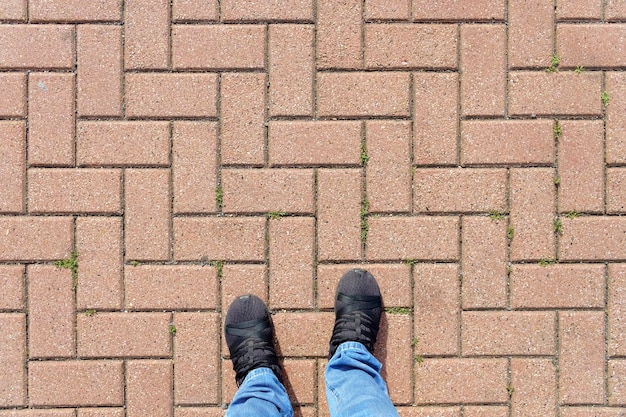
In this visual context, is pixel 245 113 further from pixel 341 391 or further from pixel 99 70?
pixel 341 391

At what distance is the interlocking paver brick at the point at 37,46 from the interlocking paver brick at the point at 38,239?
2.24ft

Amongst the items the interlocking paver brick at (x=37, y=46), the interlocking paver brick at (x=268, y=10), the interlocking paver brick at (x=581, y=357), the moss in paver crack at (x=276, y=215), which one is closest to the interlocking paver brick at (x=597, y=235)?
the interlocking paver brick at (x=581, y=357)

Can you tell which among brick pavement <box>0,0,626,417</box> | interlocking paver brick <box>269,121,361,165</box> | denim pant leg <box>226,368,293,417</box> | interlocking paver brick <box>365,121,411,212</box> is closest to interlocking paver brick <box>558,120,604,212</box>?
brick pavement <box>0,0,626,417</box>

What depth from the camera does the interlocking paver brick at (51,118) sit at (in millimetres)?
2455

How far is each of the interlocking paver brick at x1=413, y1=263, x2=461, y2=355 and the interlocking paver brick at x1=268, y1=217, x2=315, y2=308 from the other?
479mm

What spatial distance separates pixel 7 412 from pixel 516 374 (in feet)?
7.40

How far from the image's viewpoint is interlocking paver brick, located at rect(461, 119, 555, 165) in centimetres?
246

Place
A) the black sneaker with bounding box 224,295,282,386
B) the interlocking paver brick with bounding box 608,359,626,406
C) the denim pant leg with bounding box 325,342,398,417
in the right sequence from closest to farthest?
the denim pant leg with bounding box 325,342,398,417 → the black sneaker with bounding box 224,295,282,386 → the interlocking paver brick with bounding box 608,359,626,406

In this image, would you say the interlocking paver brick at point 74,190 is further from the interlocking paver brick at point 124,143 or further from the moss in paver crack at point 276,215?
the moss in paver crack at point 276,215

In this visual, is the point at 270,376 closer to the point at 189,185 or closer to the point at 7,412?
the point at 189,185

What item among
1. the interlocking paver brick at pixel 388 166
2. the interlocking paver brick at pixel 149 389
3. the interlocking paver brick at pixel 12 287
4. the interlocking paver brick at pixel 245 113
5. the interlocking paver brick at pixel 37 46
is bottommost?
the interlocking paver brick at pixel 149 389

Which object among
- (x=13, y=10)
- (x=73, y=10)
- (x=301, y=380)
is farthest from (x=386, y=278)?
(x=13, y=10)

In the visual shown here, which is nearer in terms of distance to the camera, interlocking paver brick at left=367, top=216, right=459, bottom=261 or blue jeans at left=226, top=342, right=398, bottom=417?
blue jeans at left=226, top=342, right=398, bottom=417

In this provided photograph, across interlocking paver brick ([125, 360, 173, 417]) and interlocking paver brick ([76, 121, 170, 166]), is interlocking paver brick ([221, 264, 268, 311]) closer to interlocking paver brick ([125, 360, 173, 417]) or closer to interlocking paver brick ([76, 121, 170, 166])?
interlocking paver brick ([125, 360, 173, 417])
